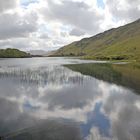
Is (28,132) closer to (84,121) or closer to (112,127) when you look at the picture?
(84,121)

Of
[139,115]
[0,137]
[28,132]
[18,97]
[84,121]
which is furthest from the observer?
[18,97]

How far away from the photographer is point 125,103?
1634 inches

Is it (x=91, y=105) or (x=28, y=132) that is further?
(x=91, y=105)

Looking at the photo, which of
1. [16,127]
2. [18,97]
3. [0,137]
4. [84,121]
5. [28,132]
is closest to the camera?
[0,137]

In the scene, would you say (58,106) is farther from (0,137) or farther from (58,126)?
(0,137)

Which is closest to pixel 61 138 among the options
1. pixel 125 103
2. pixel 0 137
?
pixel 0 137

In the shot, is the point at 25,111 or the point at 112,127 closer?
the point at 112,127

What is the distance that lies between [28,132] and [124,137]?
34.3 ft

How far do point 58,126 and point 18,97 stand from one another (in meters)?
21.3

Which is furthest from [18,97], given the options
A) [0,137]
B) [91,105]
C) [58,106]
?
[0,137]

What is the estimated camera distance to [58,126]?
1089 inches

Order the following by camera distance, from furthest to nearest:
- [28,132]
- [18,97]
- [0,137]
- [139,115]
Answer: [18,97] → [139,115] → [28,132] → [0,137]

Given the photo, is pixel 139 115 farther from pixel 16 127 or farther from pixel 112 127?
pixel 16 127

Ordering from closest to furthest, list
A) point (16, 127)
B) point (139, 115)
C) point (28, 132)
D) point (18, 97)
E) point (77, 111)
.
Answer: point (28, 132) → point (16, 127) → point (139, 115) → point (77, 111) → point (18, 97)
